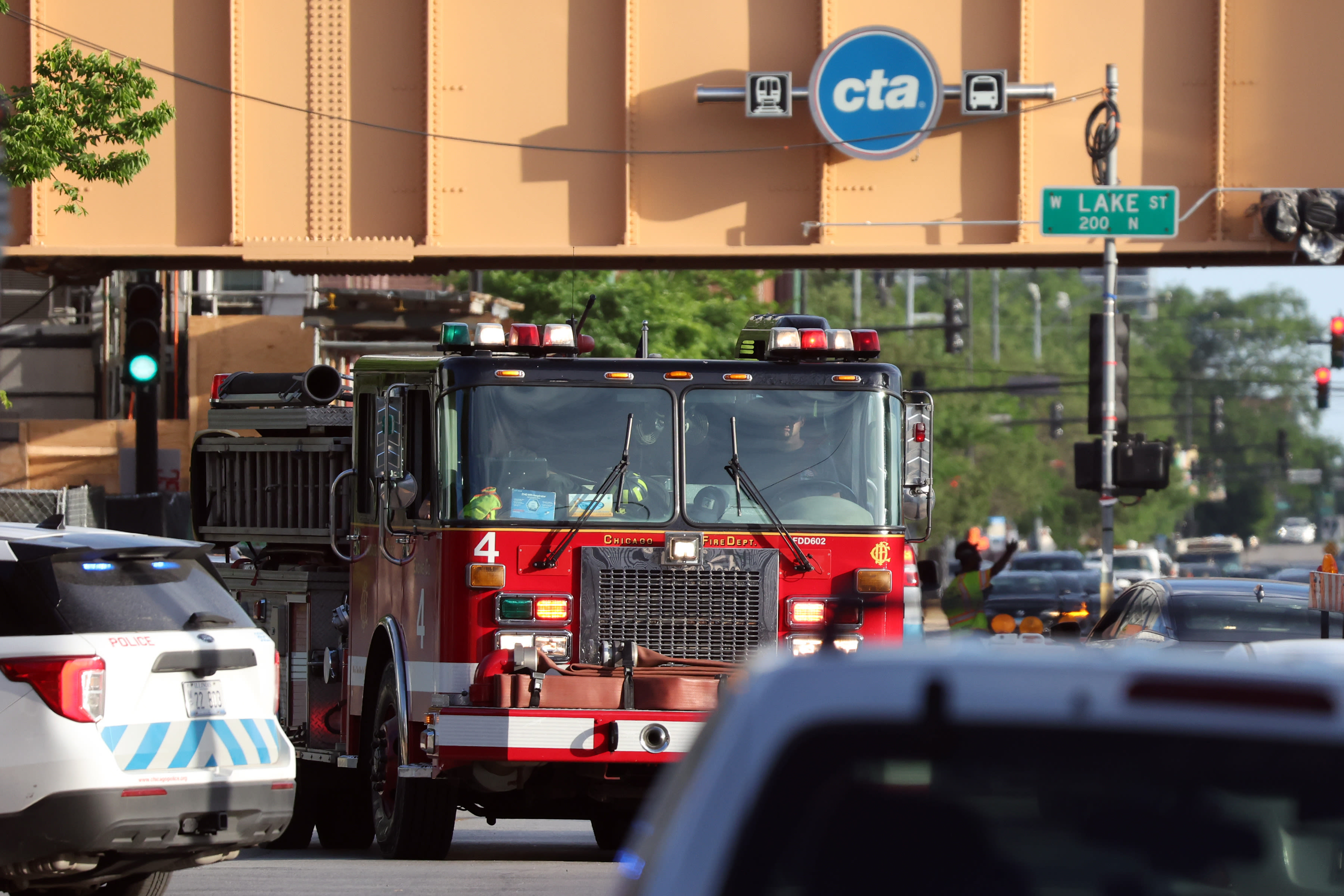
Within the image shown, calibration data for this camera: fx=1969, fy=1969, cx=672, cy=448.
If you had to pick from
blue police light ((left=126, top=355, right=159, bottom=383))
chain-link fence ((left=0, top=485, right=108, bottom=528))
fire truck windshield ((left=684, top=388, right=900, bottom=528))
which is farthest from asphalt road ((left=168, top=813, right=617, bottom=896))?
chain-link fence ((left=0, top=485, right=108, bottom=528))

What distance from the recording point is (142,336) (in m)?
18.9

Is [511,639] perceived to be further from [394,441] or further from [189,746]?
[189,746]

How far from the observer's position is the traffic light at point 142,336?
1881 cm

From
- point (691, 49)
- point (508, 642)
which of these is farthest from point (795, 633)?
point (691, 49)

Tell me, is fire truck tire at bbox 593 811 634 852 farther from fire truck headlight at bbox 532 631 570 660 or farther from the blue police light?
the blue police light

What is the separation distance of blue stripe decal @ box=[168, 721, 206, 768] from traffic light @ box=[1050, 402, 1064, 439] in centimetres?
8258

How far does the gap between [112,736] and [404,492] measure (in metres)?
3.25

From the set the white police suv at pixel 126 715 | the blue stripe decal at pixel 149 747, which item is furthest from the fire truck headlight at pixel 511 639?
the blue stripe decal at pixel 149 747

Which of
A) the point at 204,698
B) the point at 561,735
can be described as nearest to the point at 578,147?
the point at 561,735

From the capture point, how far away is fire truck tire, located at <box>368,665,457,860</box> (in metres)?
10.5

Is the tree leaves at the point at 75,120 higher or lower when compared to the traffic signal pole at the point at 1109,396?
higher

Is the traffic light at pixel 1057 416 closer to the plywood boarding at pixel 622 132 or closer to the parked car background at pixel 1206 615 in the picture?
the plywood boarding at pixel 622 132

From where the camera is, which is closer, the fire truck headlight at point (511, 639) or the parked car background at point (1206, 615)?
the fire truck headlight at point (511, 639)

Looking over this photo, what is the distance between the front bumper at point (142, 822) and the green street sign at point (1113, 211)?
13.7m
